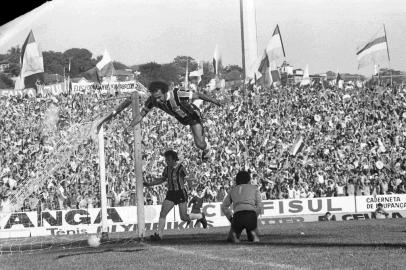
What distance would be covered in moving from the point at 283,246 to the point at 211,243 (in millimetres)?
1796

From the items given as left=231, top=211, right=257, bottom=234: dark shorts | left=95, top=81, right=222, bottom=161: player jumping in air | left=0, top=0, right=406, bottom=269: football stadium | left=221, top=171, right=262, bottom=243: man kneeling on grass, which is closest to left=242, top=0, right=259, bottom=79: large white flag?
left=0, top=0, right=406, bottom=269: football stadium

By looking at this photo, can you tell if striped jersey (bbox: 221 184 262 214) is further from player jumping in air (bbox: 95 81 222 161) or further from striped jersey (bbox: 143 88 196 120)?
striped jersey (bbox: 143 88 196 120)

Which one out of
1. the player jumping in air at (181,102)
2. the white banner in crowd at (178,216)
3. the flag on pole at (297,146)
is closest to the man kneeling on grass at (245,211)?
the player jumping in air at (181,102)

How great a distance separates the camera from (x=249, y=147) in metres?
31.9

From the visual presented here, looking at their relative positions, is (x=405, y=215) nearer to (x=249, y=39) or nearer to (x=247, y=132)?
(x=247, y=132)

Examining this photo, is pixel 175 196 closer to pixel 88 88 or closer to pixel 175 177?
pixel 175 177

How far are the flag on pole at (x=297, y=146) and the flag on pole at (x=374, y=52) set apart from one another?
31.4 feet

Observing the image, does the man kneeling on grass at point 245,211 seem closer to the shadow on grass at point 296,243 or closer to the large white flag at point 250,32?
the shadow on grass at point 296,243

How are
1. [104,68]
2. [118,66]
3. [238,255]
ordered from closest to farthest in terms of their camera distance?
[238,255] → [104,68] → [118,66]

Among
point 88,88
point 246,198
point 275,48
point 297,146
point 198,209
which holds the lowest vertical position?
point 198,209

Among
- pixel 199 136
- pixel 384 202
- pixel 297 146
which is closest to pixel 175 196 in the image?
pixel 199 136

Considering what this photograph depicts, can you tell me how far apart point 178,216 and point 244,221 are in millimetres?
14949

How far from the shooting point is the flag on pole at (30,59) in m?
22.0

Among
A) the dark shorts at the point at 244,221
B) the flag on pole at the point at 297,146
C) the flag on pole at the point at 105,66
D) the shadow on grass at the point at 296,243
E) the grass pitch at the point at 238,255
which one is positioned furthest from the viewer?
the flag on pole at the point at 297,146
